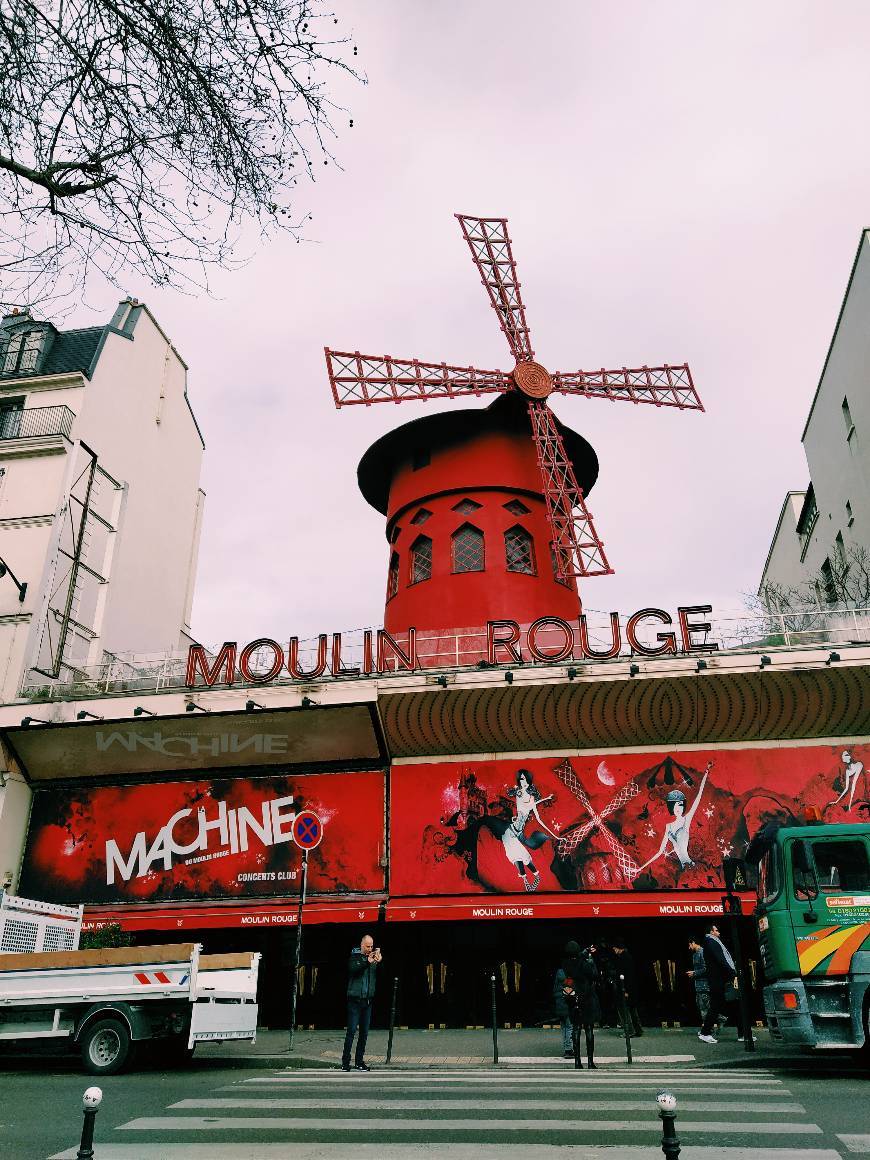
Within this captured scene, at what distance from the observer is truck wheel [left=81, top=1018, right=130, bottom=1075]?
8953 millimetres

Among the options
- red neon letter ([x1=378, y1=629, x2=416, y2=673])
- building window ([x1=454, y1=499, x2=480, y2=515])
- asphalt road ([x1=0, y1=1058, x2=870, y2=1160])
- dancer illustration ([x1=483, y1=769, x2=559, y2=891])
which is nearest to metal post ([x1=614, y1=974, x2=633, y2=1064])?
asphalt road ([x1=0, y1=1058, x2=870, y2=1160])

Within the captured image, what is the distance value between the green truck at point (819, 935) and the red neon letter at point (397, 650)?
9.17 metres

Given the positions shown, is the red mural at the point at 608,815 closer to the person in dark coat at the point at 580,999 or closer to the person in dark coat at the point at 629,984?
the person in dark coat at the point at 629,984

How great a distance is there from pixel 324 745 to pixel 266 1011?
4.79 metres

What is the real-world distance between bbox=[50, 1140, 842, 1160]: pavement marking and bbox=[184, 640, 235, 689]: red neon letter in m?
12.8

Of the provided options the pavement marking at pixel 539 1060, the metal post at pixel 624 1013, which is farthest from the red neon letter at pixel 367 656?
the pavement marking at pixel 539 1060

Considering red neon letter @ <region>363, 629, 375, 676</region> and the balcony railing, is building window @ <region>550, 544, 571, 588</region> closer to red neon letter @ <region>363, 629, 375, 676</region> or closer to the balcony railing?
red neon letter @ <region>363, 629, 375, 676</region>

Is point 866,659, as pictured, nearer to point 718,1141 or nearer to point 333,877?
point 333,877

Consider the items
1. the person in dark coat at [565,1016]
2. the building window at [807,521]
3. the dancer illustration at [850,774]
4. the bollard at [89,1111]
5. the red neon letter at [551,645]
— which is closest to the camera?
the bollard at [89,1111]

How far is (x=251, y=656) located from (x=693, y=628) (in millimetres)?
8511

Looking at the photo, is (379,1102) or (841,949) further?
(841,949)

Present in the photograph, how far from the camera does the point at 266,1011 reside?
16438 mm

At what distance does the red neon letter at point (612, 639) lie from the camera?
16.8 meters

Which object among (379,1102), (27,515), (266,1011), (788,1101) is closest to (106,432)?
(27,515)
